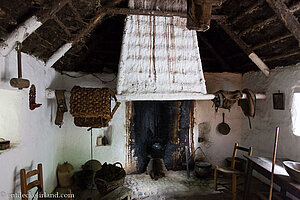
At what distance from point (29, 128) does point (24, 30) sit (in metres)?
1.18

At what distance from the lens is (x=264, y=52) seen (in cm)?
327

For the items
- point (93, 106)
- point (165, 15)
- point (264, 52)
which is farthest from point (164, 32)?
point (264, 52)

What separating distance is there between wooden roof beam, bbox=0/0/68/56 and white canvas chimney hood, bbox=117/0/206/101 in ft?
3.69

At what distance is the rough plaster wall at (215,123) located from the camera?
4.33m

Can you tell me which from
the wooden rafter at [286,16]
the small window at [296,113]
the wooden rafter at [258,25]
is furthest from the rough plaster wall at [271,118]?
the wooden rafter at [258,25]

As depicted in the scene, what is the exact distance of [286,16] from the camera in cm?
243

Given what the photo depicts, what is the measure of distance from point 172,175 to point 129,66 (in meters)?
2.55

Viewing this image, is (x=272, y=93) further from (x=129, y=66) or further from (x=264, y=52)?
(x=129, y=66)

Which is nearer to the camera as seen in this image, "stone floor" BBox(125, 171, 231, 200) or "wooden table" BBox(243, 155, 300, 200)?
"wooden table" BBox(243, 155, 300, 200)

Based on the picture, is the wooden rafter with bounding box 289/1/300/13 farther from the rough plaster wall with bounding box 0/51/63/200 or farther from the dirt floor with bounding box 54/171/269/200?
the rough plaster wall with bounding box 0/51/63/200

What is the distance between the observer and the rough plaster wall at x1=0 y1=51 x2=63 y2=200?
6.15ft

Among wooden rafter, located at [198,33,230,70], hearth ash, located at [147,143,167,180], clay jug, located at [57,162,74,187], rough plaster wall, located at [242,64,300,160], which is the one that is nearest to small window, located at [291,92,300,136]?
rough plaster wall, located at [242,64,300,160]

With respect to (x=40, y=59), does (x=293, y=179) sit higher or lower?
lower

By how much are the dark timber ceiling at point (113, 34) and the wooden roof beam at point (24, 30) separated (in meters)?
0.01
